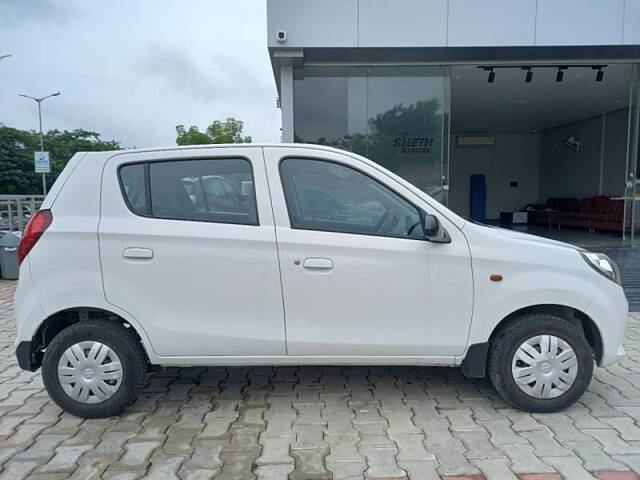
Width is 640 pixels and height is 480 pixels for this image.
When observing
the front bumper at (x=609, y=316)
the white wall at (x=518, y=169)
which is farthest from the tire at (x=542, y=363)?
the white wall at (x=518, y=169)

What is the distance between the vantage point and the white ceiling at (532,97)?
34.5 ft

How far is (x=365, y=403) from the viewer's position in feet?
10.8

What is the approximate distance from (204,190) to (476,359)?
7.35 ft

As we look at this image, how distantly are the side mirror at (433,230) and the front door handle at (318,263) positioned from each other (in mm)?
668

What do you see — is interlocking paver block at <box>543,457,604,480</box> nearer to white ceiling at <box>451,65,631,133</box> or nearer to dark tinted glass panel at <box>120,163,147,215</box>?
dark tinted glass panel at <box>120,163,147,215</box>

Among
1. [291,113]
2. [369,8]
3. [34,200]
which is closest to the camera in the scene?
[369,8]

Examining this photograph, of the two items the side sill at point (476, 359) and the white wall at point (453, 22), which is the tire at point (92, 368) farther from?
the white wall at point (453, 22)

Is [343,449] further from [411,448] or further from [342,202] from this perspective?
[342,202]

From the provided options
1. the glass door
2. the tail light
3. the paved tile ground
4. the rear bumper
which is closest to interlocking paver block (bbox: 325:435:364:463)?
the paved tile ground

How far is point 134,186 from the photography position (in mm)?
3100

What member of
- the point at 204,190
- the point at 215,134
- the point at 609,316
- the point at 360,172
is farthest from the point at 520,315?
the point at 215,134

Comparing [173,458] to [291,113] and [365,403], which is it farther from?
[291,113]

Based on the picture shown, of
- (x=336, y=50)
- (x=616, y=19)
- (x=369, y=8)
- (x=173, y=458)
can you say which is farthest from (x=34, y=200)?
(x=616, y=19)

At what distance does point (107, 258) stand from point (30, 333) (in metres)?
0.76
